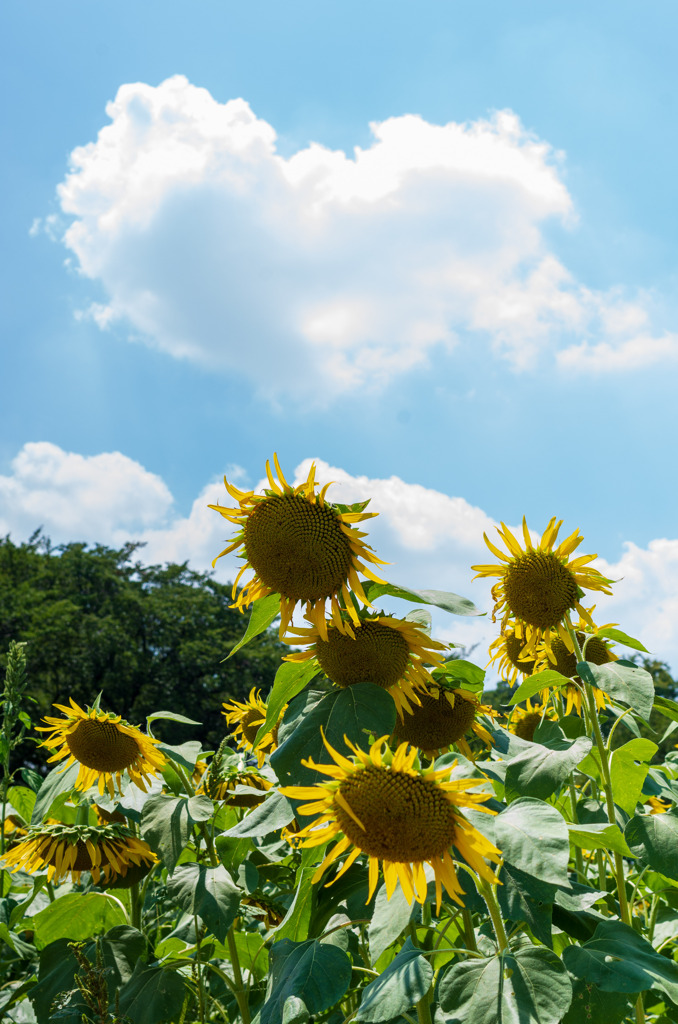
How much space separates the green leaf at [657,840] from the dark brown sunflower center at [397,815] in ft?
2.29

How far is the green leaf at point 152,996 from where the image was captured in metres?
2.19

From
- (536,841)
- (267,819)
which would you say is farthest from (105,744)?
(536,841)

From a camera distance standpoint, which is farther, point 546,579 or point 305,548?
point 546,579

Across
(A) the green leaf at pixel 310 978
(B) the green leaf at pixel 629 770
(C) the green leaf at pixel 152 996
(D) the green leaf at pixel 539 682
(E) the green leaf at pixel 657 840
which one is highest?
(D) the green leaf at pixel 539 682

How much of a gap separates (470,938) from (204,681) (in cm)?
3127

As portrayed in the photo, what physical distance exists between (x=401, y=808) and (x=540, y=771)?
0.44 metres

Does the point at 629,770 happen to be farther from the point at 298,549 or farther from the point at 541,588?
the point at 298,549

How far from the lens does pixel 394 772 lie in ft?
4.63

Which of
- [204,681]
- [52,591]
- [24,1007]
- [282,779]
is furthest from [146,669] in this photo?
[282,779]

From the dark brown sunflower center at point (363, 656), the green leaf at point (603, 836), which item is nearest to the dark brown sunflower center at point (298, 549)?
the dark brown sunflower center at point (363, 656)

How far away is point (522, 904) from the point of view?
5.07ft

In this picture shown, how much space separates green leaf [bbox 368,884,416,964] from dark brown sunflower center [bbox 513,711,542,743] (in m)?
2.16

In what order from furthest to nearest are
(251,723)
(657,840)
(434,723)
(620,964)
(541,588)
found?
(251,723) → (541,588) → (434,723) → (657,840) → (620,964)

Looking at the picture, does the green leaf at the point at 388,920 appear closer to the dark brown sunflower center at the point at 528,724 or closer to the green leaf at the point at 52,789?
the green leaf at the point at 52,789
